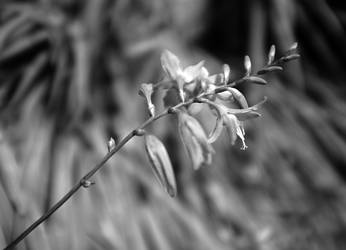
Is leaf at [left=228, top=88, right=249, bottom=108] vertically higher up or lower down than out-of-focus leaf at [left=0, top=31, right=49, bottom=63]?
lower down

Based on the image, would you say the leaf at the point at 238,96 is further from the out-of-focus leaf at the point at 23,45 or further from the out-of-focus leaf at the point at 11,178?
the out-of-focus leaf at the point at 23,45

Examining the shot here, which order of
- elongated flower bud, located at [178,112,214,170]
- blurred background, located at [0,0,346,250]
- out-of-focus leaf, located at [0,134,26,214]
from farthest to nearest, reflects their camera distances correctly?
blurred background, located at [0,0,346,250], out-of-focus leaf, located at [0,134,26,214], elongated flower bud, located at [178,112,214,170]

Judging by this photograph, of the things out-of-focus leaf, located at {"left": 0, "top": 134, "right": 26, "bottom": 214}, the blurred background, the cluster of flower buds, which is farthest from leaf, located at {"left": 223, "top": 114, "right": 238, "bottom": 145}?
the blurred background

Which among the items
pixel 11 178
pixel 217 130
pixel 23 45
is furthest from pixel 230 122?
pixel 23 45

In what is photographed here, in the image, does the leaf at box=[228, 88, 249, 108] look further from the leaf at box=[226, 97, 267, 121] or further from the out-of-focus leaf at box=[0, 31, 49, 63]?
the out-of-focus leaf at box=[0, 31, 49, 63]

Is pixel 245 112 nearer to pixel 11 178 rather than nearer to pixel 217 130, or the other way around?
pixel 217 130

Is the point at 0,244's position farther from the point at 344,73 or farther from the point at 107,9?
the point at 344,73

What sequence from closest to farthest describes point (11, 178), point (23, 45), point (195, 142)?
point (195, 142)
point (11, 178)
point (23, 45)
